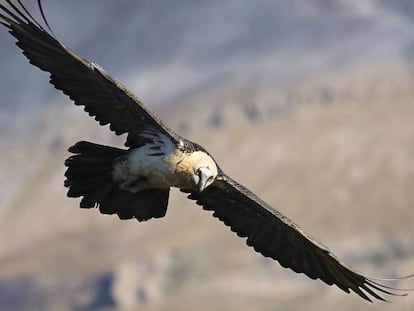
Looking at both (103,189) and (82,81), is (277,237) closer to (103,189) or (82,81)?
(103,189)

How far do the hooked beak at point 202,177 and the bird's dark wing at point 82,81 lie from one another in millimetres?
499

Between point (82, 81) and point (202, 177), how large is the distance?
1960 millimetres

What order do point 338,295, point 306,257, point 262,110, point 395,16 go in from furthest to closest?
point 262,110 → point 395,16 → point 338,295 → point 306,257

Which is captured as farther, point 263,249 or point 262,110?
point 262,110

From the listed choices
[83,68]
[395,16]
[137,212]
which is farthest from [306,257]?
[395,16]

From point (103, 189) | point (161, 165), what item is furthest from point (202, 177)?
point (103, 189)

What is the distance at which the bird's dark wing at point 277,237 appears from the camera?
869 inches

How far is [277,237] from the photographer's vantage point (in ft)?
73.9

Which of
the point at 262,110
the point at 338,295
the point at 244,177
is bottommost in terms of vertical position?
the point at 338,295

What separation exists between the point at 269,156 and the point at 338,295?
31056mm

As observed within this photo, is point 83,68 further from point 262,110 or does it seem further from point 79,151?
point 262,110

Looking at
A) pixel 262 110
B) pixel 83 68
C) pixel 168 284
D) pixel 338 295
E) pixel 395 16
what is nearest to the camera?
pixel 83 68

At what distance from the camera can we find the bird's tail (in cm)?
2092

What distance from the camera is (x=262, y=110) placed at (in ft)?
652
